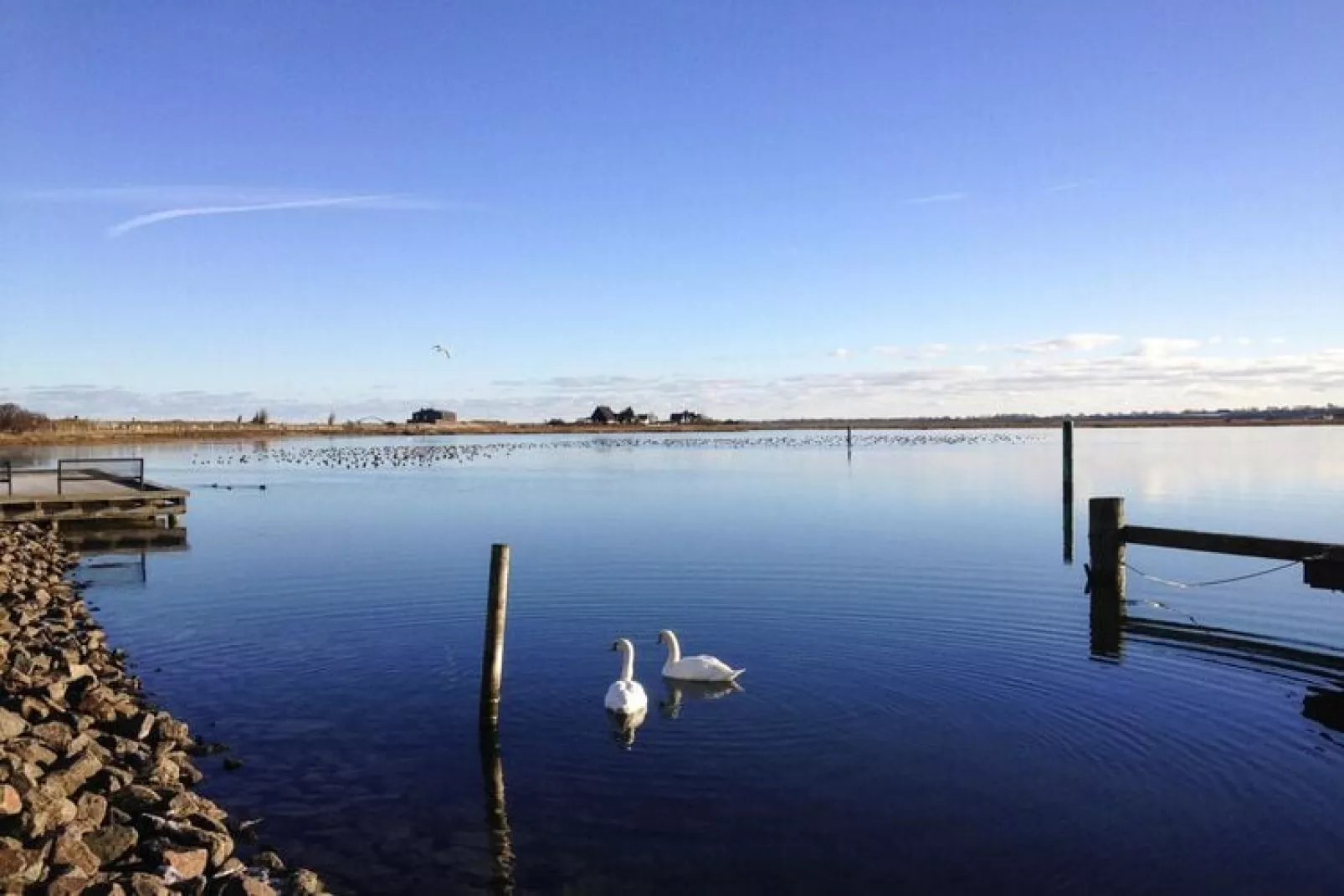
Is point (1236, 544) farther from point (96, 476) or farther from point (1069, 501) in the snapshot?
point (96, 476)

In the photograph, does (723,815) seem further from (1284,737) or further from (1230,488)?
(1230,488)

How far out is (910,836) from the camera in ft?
33.5

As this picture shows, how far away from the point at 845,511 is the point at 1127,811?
29.5 metres

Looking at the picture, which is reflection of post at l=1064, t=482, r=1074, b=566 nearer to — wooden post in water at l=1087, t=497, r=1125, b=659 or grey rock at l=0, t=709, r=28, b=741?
wooden post in water at l=1087, t=497, r=1125, b=659

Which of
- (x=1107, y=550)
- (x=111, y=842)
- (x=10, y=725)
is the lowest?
(x=111, y=842)

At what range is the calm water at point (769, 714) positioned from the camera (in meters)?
9.88

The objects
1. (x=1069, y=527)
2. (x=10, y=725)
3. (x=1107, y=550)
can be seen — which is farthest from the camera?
(x=1069, y=527)

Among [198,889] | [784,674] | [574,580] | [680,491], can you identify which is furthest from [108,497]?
[198,889]

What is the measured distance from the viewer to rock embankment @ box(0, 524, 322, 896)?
7.98m

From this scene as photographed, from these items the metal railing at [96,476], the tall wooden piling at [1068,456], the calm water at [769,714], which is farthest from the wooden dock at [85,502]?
the tall wooden piling at [1068,456]

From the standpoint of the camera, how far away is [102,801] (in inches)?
362

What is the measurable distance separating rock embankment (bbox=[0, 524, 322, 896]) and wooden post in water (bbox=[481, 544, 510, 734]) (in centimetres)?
342

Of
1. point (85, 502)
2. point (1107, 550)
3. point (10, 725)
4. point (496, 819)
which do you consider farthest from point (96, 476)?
point (496, 819)

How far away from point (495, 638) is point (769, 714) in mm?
3762
